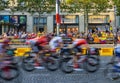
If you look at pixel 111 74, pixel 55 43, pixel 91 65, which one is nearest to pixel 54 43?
pixel 55 43

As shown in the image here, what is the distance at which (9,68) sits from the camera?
14742mm

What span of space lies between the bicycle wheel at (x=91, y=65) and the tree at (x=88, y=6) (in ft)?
121

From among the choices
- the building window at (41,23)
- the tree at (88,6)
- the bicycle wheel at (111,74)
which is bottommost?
the building window at (41,23)

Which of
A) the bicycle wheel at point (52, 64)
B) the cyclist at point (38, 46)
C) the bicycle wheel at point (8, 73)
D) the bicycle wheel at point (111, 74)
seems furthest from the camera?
the cyclist at point (38, 46)

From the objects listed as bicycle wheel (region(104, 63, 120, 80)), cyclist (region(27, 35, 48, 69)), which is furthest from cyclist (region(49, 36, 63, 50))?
bicycle wheel (region(104, 63, 120, 80))

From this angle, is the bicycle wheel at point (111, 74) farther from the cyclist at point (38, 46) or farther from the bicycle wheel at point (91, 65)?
the cyclist at point (38, 46)

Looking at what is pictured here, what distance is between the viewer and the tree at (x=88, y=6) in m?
55.8

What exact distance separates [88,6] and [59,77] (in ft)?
130

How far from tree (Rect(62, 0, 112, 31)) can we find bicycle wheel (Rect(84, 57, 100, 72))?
36766 millimetres

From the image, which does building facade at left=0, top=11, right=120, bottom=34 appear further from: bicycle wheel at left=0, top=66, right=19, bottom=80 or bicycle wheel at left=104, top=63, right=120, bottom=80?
bicycle wheel at left=0, top=66, right=19, bottom=80

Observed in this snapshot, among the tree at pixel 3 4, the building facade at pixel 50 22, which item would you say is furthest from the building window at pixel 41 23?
the tree at pixel 3 4

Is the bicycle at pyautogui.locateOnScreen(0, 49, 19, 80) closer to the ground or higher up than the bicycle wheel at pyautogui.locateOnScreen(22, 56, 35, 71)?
higher up

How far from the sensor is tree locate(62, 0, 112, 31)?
55.8 meters

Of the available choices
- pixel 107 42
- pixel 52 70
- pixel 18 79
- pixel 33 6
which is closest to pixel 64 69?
pixel 52 70
